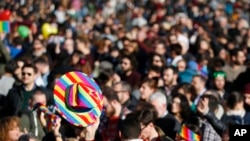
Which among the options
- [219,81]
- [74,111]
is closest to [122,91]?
[219,81]

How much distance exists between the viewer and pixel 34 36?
14617 mm

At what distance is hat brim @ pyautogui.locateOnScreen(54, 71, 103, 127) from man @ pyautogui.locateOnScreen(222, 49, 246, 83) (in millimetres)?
5818

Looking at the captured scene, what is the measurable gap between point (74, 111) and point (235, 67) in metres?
6.27

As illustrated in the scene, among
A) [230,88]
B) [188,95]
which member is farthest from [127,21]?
[188,95]

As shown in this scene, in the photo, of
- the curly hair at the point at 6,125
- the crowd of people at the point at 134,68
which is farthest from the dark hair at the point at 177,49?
the curly hair at the point at 6,125

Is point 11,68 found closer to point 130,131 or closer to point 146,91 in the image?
point 146,91

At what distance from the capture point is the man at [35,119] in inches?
268

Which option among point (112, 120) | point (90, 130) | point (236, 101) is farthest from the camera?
point (236, 101)

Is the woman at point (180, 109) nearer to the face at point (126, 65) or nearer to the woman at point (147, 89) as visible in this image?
the woman at point (147, 89)

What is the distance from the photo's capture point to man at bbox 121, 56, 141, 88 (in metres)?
10.4

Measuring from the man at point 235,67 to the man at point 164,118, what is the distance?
145 inches

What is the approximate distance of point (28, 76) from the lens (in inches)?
315

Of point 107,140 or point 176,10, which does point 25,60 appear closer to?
point 107,140

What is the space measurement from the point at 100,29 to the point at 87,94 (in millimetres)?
11527
